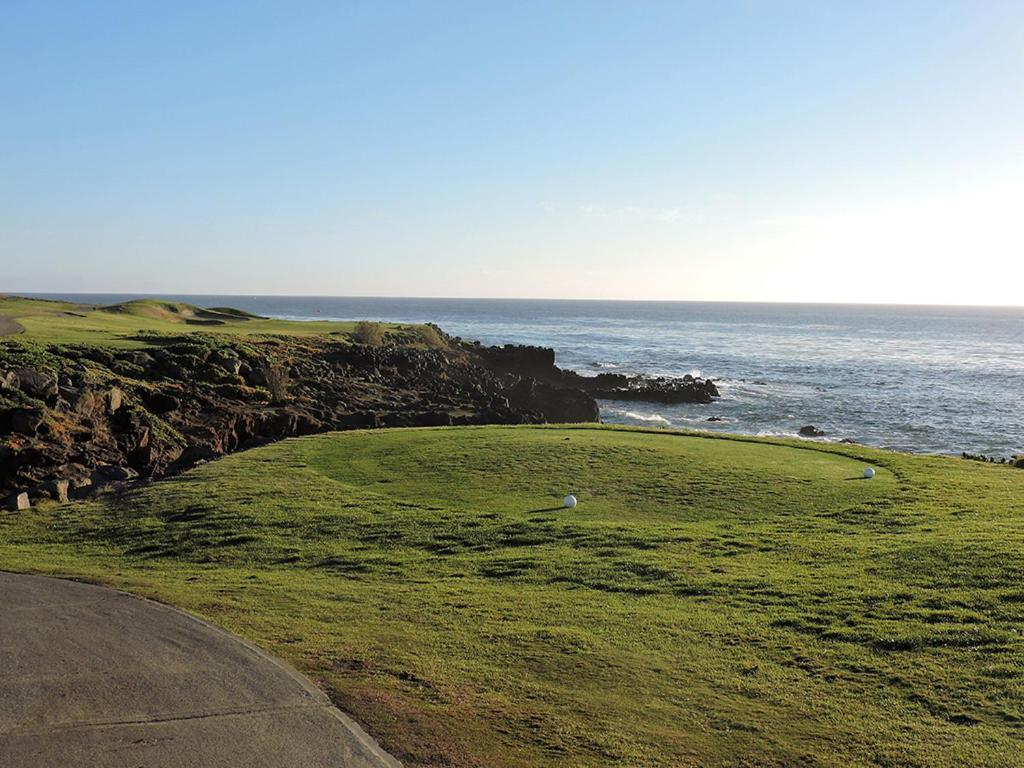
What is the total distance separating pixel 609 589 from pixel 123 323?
49964 millimetres

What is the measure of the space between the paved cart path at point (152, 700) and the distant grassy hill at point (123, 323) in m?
29.7

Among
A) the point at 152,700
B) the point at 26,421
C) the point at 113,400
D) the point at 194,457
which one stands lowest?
the point at 194,457

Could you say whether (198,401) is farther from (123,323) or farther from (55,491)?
(123,323)

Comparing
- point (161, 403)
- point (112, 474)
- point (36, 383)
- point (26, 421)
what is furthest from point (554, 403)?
point (112, 474)

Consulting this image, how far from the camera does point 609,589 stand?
11.6 m

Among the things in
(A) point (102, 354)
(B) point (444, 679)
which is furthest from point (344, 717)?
(A) point (102, 354)

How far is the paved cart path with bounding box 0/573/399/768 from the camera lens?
22.0 feet

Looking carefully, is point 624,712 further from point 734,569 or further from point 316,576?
point 316,576

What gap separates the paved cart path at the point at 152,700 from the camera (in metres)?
6.69

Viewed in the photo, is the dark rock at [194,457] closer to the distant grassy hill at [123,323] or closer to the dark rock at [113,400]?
the dark rock at [113,400]

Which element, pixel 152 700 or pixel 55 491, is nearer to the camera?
pixel 152 700

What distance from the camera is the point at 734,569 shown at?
39.7ft

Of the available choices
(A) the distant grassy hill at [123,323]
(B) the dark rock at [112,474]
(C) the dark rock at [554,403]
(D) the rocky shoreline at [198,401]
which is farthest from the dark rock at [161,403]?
(C) the dark rock at [554,403]

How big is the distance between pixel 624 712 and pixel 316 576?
6249 mm
